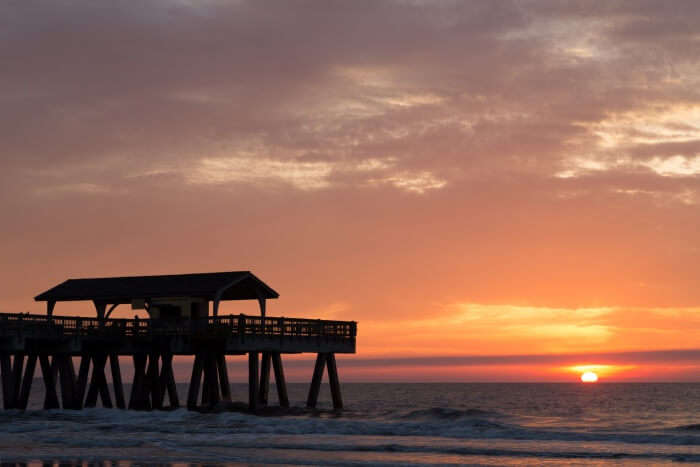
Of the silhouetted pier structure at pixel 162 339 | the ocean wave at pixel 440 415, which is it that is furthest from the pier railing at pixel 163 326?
the ocean wave at pixel 440 415

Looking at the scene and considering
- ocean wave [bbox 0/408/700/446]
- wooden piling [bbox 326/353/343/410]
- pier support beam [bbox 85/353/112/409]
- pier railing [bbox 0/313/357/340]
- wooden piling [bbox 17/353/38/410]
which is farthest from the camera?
wooden piling [bbox 326/353/343/410]

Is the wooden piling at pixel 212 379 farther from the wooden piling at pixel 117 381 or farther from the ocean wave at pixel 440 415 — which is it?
the ocean wave at pixel 440 415

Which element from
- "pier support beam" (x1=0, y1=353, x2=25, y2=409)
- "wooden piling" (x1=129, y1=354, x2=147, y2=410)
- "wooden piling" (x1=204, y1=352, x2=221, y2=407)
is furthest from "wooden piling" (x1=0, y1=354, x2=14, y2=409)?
"wooden piling" (x1=204, y1=352, x2=221, y2=407)

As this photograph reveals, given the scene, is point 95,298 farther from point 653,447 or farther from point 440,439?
point 653,447

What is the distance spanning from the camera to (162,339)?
50750mm

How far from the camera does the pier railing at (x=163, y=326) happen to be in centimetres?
4797

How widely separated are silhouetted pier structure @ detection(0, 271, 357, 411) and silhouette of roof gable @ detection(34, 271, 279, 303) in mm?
62

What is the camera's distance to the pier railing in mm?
47969

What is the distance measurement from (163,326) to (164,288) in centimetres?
291

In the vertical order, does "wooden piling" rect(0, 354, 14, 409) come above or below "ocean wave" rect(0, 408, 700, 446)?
above

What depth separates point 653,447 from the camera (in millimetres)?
38094

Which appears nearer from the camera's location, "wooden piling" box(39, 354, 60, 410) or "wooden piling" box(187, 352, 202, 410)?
"wooden piling" box(187, 352, 202, 410)

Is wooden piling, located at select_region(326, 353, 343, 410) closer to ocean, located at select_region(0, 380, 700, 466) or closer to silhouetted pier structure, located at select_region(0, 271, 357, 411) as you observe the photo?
silhouetted pier structure, located at select_region(0, 271, 357, 411)

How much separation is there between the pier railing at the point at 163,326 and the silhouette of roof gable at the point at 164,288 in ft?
6.61
